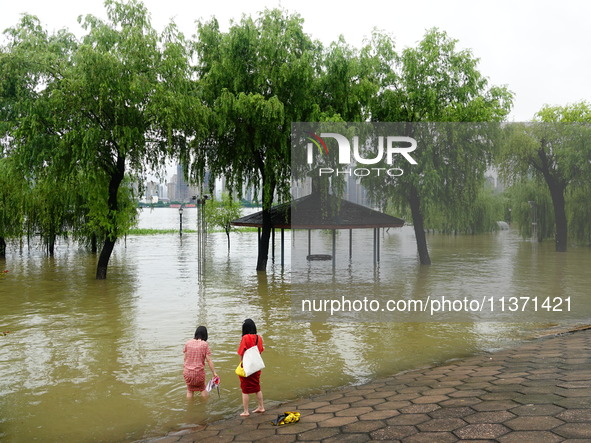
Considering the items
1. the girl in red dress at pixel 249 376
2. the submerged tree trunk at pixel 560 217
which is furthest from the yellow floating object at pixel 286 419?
the submerged tree trunk at pixel 560 217

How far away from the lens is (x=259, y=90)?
2308cm

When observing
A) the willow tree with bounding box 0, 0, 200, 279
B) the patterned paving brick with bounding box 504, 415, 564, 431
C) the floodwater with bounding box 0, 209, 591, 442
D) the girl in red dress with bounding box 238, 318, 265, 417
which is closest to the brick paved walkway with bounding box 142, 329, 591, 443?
the patterned paving brick with bounding box 504, 415, 564, 431

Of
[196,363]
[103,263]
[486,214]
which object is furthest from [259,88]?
[486,214]

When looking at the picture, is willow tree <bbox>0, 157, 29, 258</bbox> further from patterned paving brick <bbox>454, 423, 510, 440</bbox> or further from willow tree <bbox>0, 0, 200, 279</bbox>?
patterned paving brick <bbox>454, 423, 510, 440</bbox>

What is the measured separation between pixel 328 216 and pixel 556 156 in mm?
16095

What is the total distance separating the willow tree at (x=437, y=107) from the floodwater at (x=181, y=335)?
3.76 meters

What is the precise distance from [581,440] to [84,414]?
5853 millimetres

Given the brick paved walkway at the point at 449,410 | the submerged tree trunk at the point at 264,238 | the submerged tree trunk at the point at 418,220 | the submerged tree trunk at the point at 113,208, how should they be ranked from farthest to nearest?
the submerged tree trunk at the point at 418,220 → the submerged tree trunk at the point at 264,238 → the submerged tree trunk at the point at 113,208 → the brick paved walkway at the point at 449,410

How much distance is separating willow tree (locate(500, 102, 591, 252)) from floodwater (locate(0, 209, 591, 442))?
6166 millimetres

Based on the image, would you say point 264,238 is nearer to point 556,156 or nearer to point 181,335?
point 181,335

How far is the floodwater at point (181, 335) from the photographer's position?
749 centimetres

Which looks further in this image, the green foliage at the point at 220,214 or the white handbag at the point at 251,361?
the green foliage at the point at 220,214

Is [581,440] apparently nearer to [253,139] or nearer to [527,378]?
[527,378]

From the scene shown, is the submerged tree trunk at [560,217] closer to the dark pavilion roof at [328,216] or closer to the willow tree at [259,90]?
the dark pavilion roof at [328,216]
